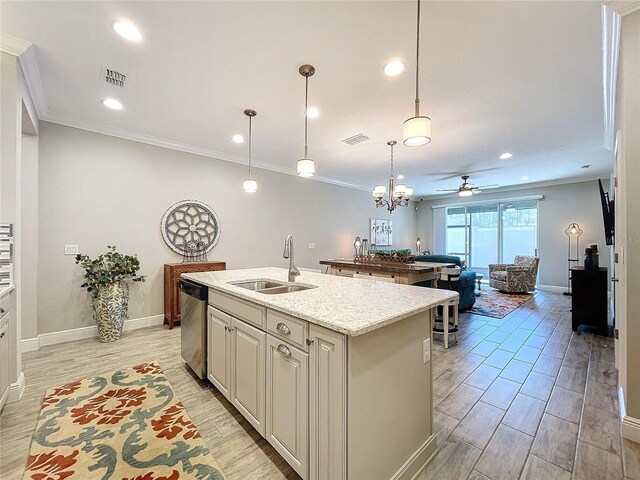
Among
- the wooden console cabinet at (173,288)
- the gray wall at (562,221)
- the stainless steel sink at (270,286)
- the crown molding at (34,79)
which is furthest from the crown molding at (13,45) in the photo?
the gray wall at (562,221)

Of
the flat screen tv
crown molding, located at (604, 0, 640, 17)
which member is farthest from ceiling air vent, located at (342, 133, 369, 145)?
the flat screen tv

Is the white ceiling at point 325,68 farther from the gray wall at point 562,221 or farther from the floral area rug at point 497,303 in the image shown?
the gray wall at point 562,221

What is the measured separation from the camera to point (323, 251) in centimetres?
641

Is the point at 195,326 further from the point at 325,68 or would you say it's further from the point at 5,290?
the point at 325,68

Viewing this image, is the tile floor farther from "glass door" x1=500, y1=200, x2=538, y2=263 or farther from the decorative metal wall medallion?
"glass door" x1=500, y1=200, x2=538, y2=263

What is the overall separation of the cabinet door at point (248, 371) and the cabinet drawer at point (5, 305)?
163 centimetres

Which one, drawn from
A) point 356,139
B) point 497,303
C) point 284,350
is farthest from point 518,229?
point 284,350

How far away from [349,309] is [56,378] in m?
2.97

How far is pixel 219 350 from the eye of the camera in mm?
2154

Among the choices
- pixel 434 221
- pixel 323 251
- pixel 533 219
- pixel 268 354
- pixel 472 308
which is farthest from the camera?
pixel 434 221

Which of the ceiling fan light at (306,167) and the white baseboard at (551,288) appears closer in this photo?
the ceiling fan light at (306,167)

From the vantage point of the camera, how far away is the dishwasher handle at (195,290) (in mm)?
2338

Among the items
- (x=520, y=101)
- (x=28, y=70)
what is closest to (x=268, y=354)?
(x=28, y=70)

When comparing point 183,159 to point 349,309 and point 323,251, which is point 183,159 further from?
point 349,309
